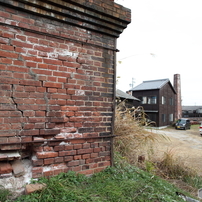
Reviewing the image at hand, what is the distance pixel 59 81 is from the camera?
8.32 ft

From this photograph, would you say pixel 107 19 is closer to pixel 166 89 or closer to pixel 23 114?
pixel 23 114

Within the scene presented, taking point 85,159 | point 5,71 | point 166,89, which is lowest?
point 85,159

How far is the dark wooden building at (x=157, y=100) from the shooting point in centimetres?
2683

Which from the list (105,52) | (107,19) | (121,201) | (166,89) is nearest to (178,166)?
(121,201)

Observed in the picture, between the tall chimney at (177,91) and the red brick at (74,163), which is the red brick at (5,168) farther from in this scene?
the tall chimney at (177,91)

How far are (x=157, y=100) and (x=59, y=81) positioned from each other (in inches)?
1021

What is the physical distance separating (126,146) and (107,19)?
126 inches

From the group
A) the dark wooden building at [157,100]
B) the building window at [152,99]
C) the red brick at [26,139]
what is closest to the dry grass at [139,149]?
the red brick at [26,139]

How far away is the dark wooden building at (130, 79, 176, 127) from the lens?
26.8 metres

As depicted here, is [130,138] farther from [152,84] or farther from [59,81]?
[152,84]

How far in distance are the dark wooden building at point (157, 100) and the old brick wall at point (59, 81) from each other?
24.3 meters

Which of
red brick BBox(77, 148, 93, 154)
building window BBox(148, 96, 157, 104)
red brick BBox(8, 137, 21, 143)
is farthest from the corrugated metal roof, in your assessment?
red brick BBox(8, 137, 21, 143)

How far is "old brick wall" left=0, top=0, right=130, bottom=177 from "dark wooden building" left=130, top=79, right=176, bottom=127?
957 inches

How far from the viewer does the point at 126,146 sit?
478 centimetres
